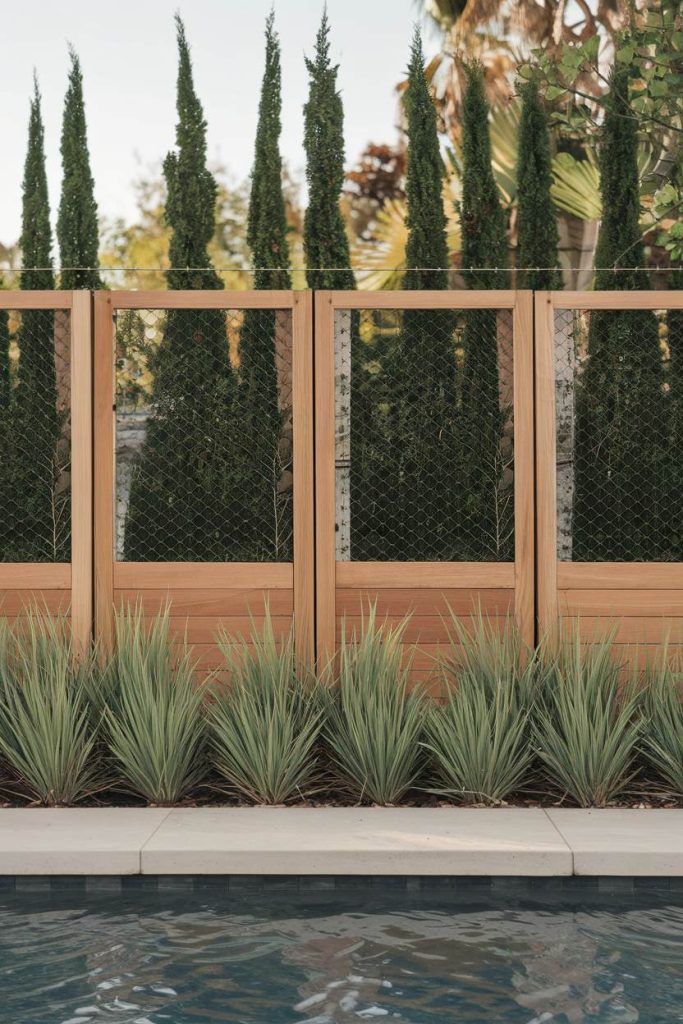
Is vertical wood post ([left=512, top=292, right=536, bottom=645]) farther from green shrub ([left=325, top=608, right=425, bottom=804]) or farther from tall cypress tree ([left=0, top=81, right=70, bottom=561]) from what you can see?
tall cypress tree ([left=0, top=81, right=70, bottom=561])

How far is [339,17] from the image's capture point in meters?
23.7

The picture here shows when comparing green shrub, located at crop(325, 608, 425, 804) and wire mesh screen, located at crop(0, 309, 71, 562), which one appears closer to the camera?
green shrub, located at crop(325, 608, 425, 804)

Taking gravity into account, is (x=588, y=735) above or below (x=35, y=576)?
below

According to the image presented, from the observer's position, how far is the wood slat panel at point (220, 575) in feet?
20.8

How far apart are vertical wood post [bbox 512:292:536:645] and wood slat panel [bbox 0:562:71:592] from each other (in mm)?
2280

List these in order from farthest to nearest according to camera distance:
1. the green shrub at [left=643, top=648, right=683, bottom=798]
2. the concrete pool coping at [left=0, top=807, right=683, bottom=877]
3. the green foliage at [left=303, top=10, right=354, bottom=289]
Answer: the green foliage at [left=303, top=10, right=354, bottom=289], the green shrub at [left=643, top=648, right=683, bottom=798], the concrete pool coping at [left=0, top=807, right=683, bottom=877]

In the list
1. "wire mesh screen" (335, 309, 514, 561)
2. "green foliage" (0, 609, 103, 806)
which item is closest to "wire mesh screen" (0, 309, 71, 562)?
"green foliage" (0, 609, 103, 806)

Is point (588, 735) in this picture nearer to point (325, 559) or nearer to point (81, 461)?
point (325, 559)

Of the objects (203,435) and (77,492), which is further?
(203,435)

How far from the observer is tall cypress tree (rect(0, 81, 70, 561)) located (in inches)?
255

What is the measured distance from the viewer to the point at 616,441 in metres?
6.55

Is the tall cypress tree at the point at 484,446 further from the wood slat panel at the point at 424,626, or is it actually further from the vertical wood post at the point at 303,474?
the vertical wood post at the point at 303,474

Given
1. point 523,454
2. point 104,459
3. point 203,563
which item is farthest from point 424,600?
point 104,459

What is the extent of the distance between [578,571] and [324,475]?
4.49 feet
